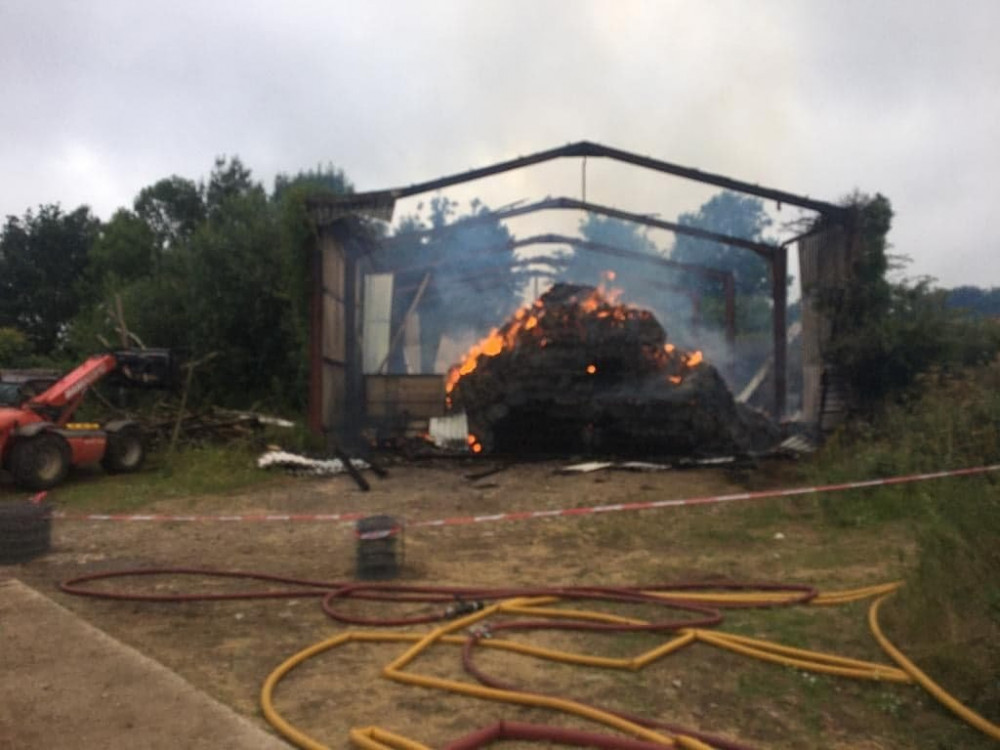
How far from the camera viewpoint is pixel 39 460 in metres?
12.0

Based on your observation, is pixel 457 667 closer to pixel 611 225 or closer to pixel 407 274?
pixel 407 274

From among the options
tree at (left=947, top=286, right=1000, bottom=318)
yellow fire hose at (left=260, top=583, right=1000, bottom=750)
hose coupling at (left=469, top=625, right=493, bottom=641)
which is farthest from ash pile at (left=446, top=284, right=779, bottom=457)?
tree at (left=947, top=286, right=1000, bottom=318)

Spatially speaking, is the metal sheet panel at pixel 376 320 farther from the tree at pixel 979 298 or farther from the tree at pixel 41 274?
the tree at pixel 979 298

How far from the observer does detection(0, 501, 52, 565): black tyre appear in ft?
25.2

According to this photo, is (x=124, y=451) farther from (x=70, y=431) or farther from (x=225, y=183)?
(x=225, y=183)

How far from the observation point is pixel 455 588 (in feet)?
21.3

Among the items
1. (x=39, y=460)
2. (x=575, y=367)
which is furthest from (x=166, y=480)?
(x=575, y=367)

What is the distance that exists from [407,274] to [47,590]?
17.4 m

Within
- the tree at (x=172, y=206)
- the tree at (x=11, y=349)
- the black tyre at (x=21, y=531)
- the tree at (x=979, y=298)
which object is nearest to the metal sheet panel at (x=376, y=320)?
the black tyre at (x=21, y=531)

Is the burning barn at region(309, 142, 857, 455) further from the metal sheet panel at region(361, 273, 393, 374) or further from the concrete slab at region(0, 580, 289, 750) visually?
the concrete slab at region(0, 580, 289, 750)

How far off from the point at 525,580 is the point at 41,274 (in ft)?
114

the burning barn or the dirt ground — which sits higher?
the burning barn

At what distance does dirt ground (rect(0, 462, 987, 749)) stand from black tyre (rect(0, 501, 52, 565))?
0.20m

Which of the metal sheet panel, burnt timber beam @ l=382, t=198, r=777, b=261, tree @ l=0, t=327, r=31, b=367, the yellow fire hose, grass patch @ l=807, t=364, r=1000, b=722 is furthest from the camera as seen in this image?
tree @ l=0, t=327, r=31, b=367
